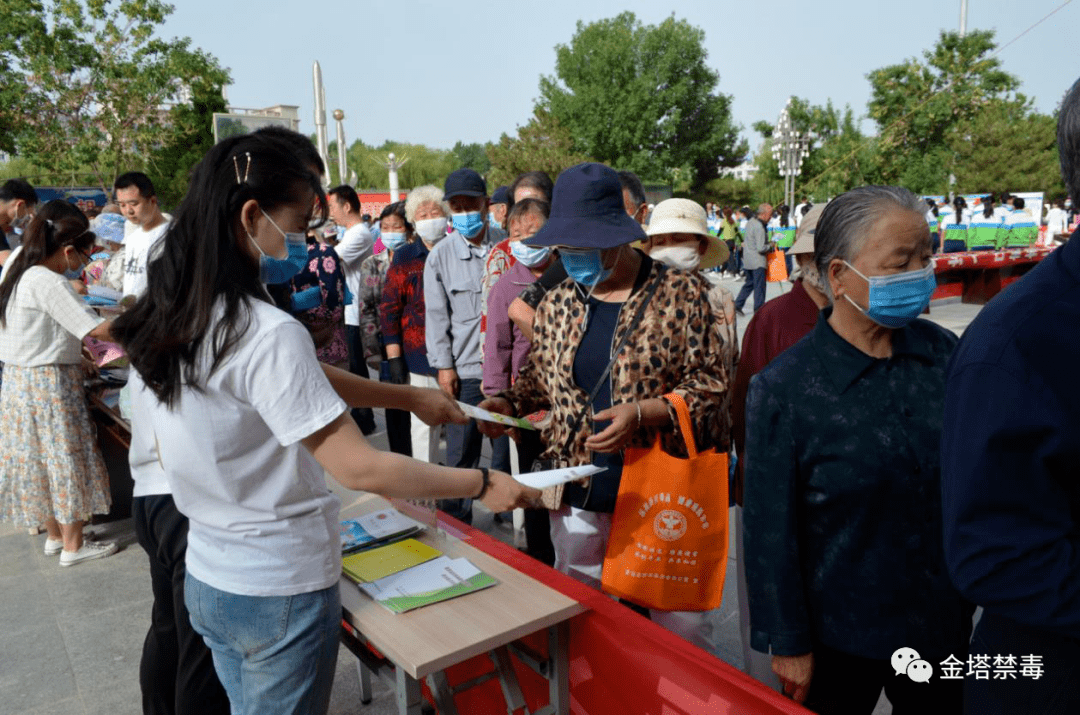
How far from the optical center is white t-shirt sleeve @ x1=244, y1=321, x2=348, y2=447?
1313mm

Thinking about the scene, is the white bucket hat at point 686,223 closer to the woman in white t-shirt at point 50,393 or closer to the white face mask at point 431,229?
the white face mask at point 431,229

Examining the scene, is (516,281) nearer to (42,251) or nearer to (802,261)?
(802,261)

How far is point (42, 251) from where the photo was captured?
3623mm

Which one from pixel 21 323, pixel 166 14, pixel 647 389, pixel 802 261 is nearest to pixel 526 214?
pixel 802 261

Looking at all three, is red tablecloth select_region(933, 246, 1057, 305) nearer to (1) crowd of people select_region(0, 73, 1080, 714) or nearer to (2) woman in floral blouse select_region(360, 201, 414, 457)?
(2) woman in floral blouse select_region(360, 201, 414, 457)

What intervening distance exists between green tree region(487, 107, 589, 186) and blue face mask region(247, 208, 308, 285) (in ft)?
141

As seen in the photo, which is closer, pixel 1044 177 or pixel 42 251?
pixel 42 251

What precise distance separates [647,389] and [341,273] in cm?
363

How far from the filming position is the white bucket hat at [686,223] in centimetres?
345

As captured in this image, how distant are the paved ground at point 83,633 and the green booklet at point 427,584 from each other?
2.57ft

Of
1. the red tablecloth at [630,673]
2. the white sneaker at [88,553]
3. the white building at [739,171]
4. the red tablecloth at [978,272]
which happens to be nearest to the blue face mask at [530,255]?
the red tablecloth at [630,673]

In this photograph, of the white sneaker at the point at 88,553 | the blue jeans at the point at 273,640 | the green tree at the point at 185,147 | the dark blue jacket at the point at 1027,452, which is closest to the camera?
the dark blue jacket at the point at 1027,452

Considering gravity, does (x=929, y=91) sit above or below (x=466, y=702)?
above

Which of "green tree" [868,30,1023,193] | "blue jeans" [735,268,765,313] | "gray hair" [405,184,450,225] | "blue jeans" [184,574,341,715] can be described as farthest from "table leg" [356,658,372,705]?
"green tree" [868,30,1023,193]
